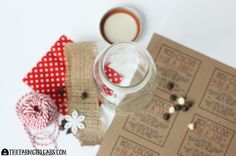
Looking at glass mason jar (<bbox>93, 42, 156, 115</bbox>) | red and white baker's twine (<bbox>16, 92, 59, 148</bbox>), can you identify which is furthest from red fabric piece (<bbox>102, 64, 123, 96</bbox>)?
red and white baker's twine (<bbox>16, 92, 59, 148</bbox>)

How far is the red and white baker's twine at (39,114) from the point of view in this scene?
944 mm

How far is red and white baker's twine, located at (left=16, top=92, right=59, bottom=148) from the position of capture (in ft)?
3.10

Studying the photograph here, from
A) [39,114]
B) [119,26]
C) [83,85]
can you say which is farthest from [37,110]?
[119,26]

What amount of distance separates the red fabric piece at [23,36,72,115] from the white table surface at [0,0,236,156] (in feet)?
0.04

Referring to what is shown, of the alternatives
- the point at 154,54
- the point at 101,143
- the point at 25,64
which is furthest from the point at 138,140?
the point at 25,64

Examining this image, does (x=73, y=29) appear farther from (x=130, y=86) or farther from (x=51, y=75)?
(x=130, y=86)

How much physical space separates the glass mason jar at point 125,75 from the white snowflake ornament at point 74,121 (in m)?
0.06

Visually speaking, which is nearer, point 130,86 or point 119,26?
point 130,86

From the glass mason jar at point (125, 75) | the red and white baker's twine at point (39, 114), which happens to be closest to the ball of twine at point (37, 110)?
the red and white baker's twine at point (39, 114)

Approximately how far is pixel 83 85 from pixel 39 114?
0.12 metres

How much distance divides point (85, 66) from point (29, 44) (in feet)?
0.41

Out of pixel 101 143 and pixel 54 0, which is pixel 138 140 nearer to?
pixel 101 143

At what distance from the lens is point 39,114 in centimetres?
94

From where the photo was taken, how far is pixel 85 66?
101cm
